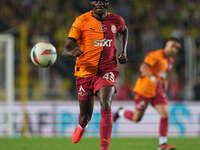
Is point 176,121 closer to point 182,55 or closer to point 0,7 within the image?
point 182,55

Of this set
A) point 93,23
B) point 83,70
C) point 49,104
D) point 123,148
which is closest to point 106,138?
point 83,70

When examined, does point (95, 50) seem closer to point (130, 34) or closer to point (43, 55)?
point (43, 55)

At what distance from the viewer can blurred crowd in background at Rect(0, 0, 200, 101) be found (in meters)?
13.9

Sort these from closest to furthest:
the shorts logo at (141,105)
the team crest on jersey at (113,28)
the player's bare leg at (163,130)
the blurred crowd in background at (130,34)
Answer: the team crest on jersey at (113,28) → the player's bare leg at (163,130) → the shorts logo at (141,105) → the blurred crowd in background at (130,34)

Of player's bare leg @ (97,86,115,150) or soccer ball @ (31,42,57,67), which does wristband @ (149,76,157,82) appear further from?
player's bare leg @ (97,86,115,150)

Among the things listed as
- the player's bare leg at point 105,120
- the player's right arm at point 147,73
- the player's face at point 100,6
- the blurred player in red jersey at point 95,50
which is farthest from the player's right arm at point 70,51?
the player's right arm at point 147,73

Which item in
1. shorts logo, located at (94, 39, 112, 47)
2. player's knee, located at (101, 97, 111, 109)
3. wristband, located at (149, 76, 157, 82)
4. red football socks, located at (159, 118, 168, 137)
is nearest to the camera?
player's knee, located at (101, 97, 111, 109)

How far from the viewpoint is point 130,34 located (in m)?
15.2

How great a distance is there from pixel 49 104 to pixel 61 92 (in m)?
1.46

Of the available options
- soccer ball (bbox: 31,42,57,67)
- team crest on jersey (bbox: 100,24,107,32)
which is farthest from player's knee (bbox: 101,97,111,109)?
soccer ball (bbox: 31,42,57,67)

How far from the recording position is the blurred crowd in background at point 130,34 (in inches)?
549

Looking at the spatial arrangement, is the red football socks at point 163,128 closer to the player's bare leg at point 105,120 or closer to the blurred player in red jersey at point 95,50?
the blurred player in red jersey at point 95,50

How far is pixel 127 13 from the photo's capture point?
51.4ft

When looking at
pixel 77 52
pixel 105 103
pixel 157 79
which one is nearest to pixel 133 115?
pixel 157 79
